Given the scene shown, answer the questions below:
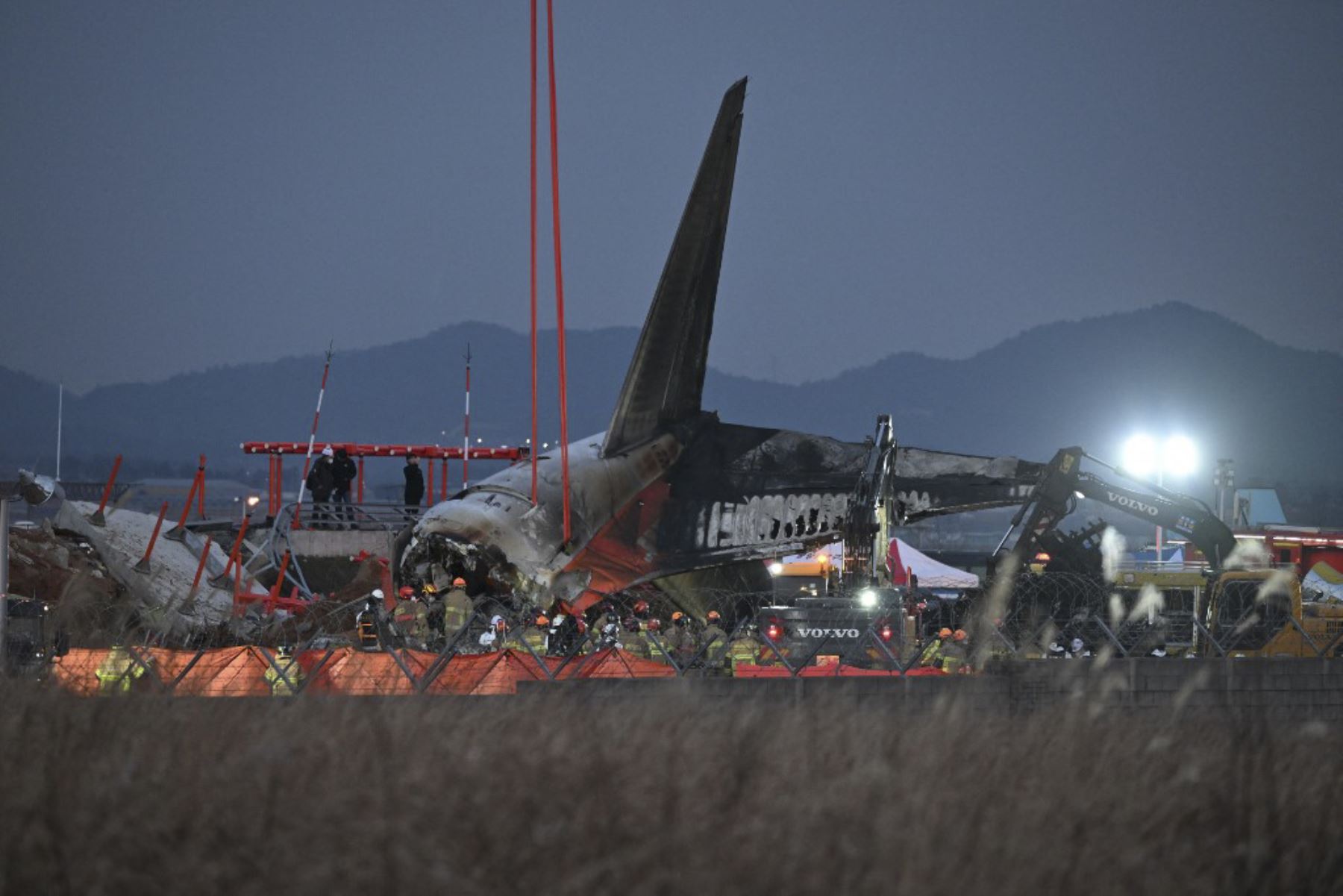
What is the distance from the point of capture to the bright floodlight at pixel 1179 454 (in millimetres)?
58062

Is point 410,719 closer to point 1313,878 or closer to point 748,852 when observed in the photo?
point 748,852

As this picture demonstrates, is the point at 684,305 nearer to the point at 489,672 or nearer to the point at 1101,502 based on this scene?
the point at 1101,502

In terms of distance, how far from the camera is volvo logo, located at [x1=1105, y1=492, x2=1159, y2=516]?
1330 inches

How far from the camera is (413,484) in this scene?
4247 cm

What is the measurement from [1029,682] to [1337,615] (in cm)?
1476

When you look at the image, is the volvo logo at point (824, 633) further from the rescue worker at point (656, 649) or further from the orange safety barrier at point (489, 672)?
the orange safety barrier at point (489, 672)

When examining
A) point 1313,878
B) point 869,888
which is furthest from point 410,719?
point 1313,878

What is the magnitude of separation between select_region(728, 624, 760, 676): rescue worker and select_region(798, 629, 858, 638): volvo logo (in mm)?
1149

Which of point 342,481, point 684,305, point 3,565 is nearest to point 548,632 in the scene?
point 3,565

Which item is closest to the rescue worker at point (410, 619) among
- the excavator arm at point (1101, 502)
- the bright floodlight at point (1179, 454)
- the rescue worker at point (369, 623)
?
the rescue worker at point (369, 623)

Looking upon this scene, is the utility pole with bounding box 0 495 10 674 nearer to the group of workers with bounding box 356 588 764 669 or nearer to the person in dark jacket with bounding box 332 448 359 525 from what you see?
the group of workers with bounding box 356 588 764 669

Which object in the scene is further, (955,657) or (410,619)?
(410,619)


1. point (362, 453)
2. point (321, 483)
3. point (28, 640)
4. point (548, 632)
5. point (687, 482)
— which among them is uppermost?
point (362, 453)

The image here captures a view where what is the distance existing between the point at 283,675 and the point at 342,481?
85.8 feet
